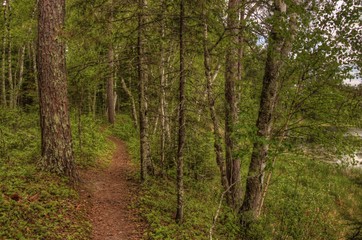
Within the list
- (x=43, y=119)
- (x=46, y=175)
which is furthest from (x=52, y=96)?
(x=46, y=175)

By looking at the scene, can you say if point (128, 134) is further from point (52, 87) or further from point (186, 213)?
point (186, 213)

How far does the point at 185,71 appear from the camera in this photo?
6.79 meters

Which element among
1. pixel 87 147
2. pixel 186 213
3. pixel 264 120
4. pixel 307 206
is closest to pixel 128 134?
pixel 87 147

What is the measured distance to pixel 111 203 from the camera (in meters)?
7.88

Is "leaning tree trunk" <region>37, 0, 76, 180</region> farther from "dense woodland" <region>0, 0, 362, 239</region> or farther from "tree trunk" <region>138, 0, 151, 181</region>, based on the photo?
"tree trunk" <region>138, 0, 151, 181</region>

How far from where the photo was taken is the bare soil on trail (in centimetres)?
648

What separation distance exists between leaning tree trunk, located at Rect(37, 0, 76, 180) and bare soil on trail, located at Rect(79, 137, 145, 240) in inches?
42.9

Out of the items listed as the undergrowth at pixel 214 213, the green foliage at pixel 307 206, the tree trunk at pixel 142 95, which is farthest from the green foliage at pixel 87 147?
the green foliage at pixel 307 206

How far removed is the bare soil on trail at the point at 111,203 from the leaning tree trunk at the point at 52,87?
1089mm

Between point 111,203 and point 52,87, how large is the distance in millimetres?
3650

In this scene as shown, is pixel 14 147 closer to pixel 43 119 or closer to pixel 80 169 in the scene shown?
pixel 80 169

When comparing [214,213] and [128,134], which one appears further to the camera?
[128,134]

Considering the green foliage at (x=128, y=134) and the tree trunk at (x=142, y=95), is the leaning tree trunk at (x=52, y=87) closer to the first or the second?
the tree trunk at (x=142, y=95)

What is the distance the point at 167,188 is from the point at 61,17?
20.1 ft
